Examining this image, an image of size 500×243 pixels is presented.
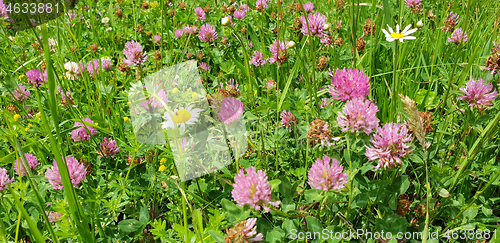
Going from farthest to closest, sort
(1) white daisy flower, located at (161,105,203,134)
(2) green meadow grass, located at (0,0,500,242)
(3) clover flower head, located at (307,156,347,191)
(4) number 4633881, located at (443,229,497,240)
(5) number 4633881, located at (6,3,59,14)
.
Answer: (5) number 4633881, located at (6,3,59,14) → (1) white daisy flower, located at (161,105,203,134) → (4) number 4633881, located at (443,229,497,240) → (2) green meadow grass, located at (0,0,500,242) → (3) clover flower head, located at (307,156,347,191)

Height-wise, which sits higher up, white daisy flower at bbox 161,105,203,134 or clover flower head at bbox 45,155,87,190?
white daisy flower at bbox 161,105,203,134

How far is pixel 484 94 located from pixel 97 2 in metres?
3.95

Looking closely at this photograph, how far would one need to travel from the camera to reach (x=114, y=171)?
5.24ft

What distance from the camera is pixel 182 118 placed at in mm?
1434

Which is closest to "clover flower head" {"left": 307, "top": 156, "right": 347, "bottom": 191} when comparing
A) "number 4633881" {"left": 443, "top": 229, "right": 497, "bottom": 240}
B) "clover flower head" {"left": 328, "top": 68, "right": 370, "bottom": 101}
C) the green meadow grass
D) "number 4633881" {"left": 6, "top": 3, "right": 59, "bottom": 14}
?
the green meadow grass

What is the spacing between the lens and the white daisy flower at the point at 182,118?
1.37m

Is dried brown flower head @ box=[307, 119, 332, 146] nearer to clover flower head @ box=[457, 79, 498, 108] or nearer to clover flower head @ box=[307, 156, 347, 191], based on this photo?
clover flower head @ box=[307, 156, 347, 191]

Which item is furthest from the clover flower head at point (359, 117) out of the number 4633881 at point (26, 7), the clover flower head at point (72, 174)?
the number 4633881 at point (26, 7)

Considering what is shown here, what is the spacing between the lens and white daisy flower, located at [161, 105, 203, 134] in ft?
4.50

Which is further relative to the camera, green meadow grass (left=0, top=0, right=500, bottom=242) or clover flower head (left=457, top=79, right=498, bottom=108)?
clover flower head (left=457, top=79, right=498, bottom=108)

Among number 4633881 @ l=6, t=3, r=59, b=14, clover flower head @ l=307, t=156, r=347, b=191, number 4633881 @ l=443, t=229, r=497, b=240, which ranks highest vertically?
number 4633881 @ l=6, t=3, r=59, b=14

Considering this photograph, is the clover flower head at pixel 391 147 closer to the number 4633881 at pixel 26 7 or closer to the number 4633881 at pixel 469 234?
the number 4633881 at pixel 469 234

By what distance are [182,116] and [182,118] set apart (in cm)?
1

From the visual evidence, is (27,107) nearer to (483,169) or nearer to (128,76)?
(128,76)
